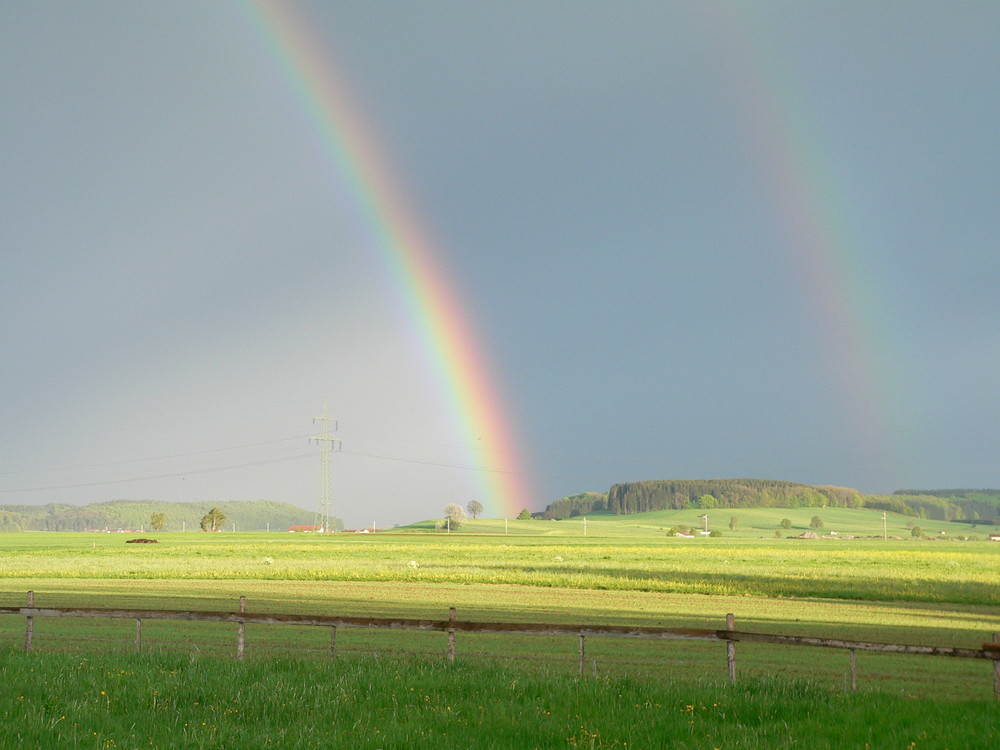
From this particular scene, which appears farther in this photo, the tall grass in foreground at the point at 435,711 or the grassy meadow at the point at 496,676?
the grassy meadow at the point at 496,676

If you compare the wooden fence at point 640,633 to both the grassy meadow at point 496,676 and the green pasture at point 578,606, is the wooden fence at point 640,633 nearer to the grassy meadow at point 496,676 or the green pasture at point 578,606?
the grassy meadow at point 496,676

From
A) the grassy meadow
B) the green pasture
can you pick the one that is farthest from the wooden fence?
the green pasture

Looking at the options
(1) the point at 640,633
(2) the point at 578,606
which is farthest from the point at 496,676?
(2) the point at 578,606

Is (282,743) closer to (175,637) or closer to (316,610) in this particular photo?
(175,637)

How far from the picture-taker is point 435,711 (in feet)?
49.8

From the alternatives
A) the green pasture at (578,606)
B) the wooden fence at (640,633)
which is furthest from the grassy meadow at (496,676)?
the wooden fence at (640,633)

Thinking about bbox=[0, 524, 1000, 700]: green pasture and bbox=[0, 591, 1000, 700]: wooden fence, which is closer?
bbox=[0, 591, 1000, 700]: wooden fence

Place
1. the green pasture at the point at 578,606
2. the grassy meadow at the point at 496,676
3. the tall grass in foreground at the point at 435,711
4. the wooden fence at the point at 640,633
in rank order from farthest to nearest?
the green pasture at the point at 578,606 < the wooden fence at the point at 640,633 < the grassy meadow at the point at 496,676 < the tall grass in foreground at the point at 435,711

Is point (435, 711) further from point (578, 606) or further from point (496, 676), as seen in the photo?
point (578, 606)

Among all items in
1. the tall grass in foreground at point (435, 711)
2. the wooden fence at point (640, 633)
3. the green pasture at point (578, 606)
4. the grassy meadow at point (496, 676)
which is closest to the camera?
the tall grass in foreground at point (435, 711)

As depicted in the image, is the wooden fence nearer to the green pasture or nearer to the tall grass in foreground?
the tall grass in foreground

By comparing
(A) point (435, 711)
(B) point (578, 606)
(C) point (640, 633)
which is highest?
(C) point (640, 633)

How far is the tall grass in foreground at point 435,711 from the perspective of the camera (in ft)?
44.2

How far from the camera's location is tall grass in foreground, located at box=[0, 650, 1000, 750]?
13484 mm
